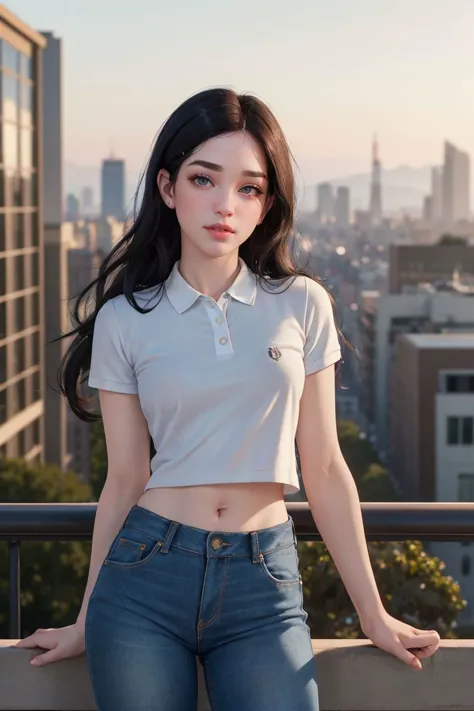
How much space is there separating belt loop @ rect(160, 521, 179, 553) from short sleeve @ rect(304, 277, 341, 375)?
32 centimetres

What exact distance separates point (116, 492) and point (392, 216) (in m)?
128

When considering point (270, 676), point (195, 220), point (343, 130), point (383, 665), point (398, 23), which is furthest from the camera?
point (343, 130)

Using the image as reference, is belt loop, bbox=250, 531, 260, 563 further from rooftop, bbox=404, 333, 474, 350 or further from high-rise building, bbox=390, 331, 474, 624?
rooftop, bbox=404, 333, 474, 350

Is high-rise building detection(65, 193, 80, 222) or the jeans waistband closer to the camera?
the jeans waistband

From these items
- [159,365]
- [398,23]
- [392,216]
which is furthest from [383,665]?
[392,216]

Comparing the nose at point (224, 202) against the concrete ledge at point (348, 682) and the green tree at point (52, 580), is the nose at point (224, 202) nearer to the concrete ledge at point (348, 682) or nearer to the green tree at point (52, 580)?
the concrete ledge at point (348, 682)

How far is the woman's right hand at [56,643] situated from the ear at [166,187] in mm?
712

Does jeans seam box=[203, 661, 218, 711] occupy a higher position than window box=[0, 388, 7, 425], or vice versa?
jeans seam box=[203, 661, 218, 711]

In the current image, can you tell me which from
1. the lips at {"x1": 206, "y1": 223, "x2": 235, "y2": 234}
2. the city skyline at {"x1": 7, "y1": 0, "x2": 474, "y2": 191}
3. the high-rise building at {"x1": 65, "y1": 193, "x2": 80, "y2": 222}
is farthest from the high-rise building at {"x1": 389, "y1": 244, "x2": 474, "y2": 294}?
the lips at {"x1": 206, "y1": 223, "x2": 235, "y2": 234}

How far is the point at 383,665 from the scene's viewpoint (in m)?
1.99

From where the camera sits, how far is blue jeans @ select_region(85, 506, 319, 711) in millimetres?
1699

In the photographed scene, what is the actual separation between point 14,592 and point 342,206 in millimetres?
129356

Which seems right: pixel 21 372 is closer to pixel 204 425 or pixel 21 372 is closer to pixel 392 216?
pixel 204 425

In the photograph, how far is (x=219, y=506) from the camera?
177 centimetres
